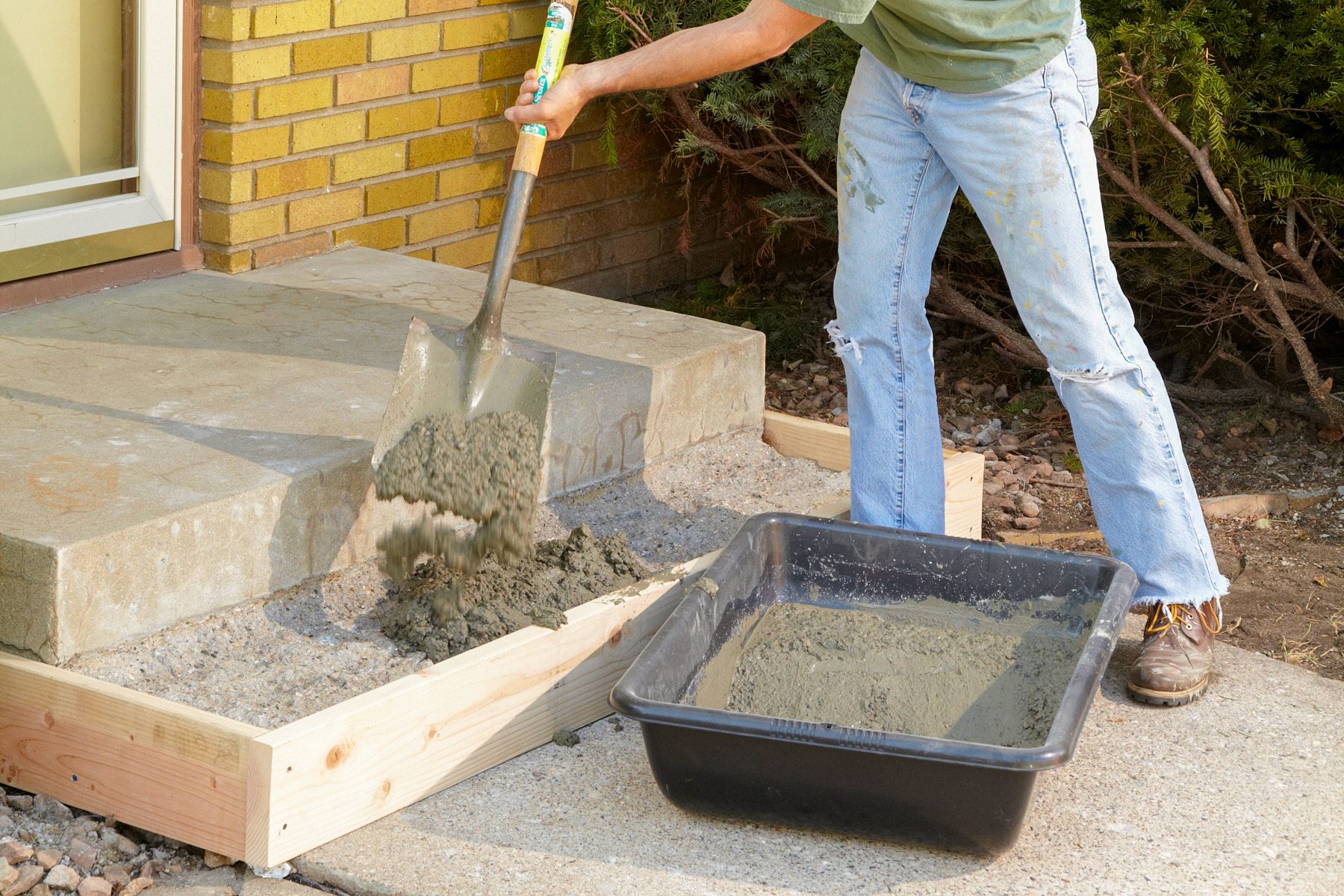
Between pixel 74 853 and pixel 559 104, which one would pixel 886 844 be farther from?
pixel 559 104

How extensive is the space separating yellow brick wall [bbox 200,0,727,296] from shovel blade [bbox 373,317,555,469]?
1.40 meters

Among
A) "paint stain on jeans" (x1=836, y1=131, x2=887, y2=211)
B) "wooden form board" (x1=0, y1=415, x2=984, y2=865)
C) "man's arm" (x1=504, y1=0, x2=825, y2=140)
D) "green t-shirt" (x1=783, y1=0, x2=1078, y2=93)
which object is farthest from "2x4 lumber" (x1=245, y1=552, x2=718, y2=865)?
"green t-shirt" (x1=783, y1=0, x2=1078, y2=93)

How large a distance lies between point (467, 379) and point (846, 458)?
4.23ft

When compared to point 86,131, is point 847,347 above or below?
below

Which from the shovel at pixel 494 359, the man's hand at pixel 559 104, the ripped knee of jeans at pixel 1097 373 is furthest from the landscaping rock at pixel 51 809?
the ripped knee of jeans at pixel 1097 373

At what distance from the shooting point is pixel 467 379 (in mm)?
3082

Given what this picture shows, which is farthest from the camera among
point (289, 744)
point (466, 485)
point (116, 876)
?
point (466, 485)

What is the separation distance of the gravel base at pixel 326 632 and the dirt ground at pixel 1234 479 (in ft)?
3.28

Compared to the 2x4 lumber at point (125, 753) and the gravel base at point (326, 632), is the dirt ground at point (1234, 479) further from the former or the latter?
the 2x4 lumber at point (125, 753)

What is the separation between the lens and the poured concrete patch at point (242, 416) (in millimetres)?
2686

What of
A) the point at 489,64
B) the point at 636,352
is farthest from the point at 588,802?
the point at 489,64

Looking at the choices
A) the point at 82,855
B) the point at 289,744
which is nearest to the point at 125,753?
the point at 82,855

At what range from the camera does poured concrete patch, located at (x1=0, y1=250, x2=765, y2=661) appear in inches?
106

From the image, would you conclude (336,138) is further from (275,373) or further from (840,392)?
(840,392)
